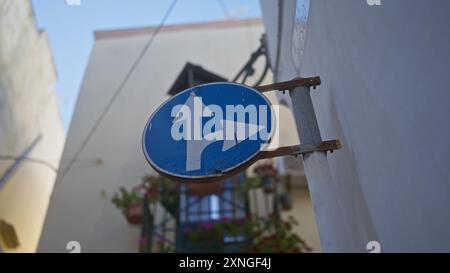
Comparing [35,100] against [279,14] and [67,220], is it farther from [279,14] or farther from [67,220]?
[279,14]

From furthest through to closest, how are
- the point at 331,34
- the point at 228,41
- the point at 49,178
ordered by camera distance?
the point at 228,41, the point at 49,178, the point at 331,34

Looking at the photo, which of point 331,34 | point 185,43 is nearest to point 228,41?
point 185,43

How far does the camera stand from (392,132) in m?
1.89

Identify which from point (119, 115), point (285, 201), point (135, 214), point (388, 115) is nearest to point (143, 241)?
point (135, 214)

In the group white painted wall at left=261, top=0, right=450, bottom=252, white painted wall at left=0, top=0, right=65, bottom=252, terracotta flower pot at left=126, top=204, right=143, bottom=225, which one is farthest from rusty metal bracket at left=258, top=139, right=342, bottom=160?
white painted wall at left=0, top=0, right=65, bottom=252

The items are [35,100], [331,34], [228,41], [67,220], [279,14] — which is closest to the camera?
[331,34]

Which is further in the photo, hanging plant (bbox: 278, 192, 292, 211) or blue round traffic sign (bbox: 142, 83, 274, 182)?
hanging plant (bbox: 278, 192, 292, 211)

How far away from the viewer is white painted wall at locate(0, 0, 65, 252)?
6.92 m

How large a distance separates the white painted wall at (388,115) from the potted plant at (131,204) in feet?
13.9

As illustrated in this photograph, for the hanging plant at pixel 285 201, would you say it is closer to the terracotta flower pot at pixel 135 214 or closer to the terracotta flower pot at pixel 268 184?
the terracotta flower pot at pixel 268 184

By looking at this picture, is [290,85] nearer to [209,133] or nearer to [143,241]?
[209,133]

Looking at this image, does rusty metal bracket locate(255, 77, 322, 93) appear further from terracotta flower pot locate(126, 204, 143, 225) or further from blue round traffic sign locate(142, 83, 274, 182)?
terracotta flower pot locate(126, 204, 143, 225)

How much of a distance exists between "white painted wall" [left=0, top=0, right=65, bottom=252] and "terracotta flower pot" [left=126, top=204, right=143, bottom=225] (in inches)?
Result: 91.9

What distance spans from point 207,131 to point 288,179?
4716mm
